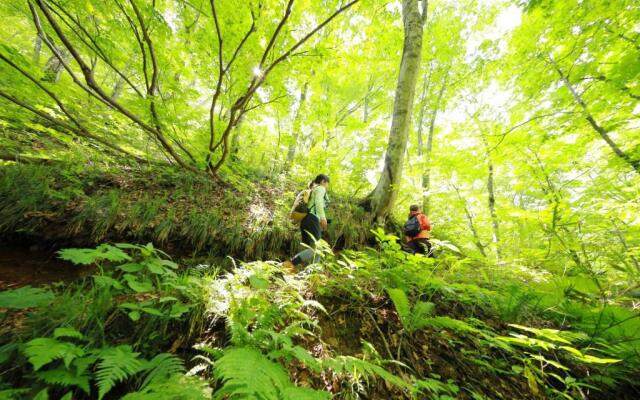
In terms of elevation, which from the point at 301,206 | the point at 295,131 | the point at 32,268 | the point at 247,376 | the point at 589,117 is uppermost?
the point at 589,117

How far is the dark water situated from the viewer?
2.76m

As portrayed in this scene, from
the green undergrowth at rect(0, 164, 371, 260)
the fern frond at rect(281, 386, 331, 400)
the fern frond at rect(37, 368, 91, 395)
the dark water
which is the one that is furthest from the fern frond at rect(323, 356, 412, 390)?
the dark water

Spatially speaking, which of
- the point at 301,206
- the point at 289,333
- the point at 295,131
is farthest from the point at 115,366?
the point at 295,131

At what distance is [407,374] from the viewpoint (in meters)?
1.58

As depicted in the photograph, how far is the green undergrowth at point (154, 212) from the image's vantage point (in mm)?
3414

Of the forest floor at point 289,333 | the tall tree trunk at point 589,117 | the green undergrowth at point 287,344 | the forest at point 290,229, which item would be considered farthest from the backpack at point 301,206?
the tall tree trunk at point 589,117

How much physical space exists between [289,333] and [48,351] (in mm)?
1218

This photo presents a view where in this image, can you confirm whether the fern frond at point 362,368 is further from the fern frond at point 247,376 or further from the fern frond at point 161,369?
the fern frond at point 161,369

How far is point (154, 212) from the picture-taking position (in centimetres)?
396

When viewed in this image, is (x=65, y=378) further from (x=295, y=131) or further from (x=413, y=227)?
(x=295, y=131)

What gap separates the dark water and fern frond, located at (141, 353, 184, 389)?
3108 millimetres

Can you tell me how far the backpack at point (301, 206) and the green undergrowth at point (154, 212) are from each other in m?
0.83

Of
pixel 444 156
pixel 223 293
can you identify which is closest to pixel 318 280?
pixel 223 293

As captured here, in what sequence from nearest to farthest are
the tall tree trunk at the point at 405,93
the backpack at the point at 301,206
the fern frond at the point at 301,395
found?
the fern frond at the point at 301,395 < the backpack at the point at 301,206 < the tall tree trunk at the point at 405,93
